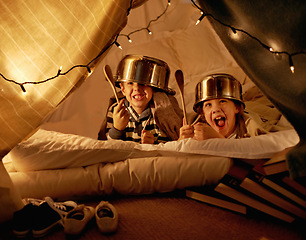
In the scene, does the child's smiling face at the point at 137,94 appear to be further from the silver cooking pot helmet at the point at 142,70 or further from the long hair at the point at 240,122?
the long hair at the point at 240,122

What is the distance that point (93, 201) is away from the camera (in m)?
1.12

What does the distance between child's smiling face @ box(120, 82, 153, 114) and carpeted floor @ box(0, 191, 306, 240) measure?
649 mm

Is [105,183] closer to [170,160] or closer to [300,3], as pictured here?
[170,160]

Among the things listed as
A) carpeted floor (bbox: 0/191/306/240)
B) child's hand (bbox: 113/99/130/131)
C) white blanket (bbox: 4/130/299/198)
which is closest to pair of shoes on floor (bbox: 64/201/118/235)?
carpeted floor (bbox: 0/191/306/240)

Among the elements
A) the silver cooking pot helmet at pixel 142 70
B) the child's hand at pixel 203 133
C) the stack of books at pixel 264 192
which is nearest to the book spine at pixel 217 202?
the stack of books at pixel 264 192

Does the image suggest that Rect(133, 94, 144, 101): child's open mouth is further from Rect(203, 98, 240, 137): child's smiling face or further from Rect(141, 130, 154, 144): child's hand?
Rect(203, 98, 240, 137): child's smiling face

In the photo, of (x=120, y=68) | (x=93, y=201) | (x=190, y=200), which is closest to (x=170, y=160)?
(x=190, y=200)

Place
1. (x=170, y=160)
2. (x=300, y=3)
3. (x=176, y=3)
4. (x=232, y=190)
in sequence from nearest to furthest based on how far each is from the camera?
(x=300, y=3), (x=232, y=190), (x=170, y=160), (x=176, y=3)

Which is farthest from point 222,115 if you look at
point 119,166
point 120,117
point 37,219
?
point 37,219

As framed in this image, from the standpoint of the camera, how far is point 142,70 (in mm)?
1537

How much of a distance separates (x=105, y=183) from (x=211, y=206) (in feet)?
1.19

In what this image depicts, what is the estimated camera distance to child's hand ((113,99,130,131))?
1.53 metres

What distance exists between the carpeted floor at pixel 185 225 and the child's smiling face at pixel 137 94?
649mm

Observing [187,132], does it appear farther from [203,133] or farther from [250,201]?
[250,201]
